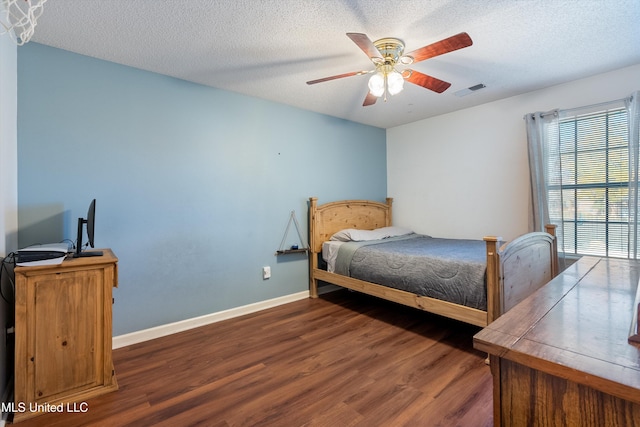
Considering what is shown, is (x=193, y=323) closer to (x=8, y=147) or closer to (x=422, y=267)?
(x=8, y=147)

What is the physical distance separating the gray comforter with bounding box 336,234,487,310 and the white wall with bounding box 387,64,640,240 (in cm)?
50

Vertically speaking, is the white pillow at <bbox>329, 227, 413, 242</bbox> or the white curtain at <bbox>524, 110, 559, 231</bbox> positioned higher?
the white curtain at <bbox>524, 110, 559, 231</bbox>

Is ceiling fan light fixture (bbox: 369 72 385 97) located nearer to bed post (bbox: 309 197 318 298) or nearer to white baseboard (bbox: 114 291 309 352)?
bed post (bbox: 309 197 318 298)

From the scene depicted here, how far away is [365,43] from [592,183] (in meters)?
2.72

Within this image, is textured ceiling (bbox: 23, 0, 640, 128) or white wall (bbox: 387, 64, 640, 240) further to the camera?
white wall (bbox: 387, 64, 640, 240)

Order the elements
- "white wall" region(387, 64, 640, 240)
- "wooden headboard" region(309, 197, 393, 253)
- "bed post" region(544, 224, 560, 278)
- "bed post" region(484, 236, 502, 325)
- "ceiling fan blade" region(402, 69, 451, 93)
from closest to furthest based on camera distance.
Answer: "bed post" region(484, 236, 502, 325)
"ceiling fan blade" region(402, 69, 451, 93)
"bed post" region(544, 224, 560, 278)
"white wall" region(387, 64, 640, 240)
"wooden headboard" region(309, 197, 393, 253)

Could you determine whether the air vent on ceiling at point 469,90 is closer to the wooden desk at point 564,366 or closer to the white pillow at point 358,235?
the white pillow at point 358,235

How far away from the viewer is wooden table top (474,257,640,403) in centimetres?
62

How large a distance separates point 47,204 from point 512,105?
4587mm

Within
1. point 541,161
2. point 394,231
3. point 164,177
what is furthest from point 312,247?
point 541,161

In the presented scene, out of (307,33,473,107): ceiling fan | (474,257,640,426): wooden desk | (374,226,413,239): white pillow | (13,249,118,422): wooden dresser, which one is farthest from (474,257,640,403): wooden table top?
(374,226,413,239): white pillow

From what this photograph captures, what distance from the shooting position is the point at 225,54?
2348mm

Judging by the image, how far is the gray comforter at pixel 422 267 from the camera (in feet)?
7.25

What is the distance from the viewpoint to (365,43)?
69.2 inches
